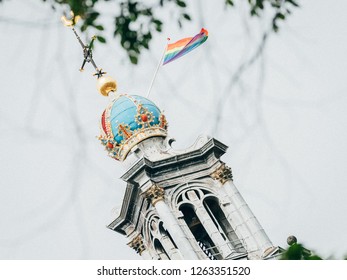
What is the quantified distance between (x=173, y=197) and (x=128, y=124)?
4.59 metres

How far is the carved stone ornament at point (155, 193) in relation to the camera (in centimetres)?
3108

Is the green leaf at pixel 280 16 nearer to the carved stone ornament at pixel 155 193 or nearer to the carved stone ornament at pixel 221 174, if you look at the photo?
the carved stone ornament at pixel 155 193

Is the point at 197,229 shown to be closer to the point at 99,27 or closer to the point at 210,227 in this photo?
the point at 210,227

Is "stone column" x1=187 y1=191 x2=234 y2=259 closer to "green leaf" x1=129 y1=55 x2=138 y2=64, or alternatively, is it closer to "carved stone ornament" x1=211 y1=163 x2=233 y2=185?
"carved stone ornament" x1=211 y1=163 x2=233 y2=185

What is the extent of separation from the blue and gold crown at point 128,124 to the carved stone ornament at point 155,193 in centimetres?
336

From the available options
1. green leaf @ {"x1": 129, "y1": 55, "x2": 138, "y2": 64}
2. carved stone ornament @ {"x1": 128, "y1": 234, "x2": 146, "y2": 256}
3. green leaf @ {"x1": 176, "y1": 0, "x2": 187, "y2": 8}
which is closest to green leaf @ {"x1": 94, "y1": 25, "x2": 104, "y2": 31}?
green leaf @ {"x1": 129, "y1": 55, "x2": 138, "y2": 64}

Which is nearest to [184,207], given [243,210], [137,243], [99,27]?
[243,210]

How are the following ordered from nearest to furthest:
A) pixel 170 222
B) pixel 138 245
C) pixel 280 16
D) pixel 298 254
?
pixel 280 16 < pixel 298 254 < pixel 170 222 < pixel 138 245

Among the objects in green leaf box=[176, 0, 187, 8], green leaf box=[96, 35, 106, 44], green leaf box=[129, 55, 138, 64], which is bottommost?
green leaf box=[129, 55, 138, 64]

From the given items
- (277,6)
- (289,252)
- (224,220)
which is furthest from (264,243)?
(277,6)

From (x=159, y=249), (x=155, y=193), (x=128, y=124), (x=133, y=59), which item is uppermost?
(x=128, y=124)

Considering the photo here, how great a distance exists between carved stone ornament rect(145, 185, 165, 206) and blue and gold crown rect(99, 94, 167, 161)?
11.0 feet

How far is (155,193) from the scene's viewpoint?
31078 mm

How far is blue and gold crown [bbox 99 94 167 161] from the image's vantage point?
34219mm
